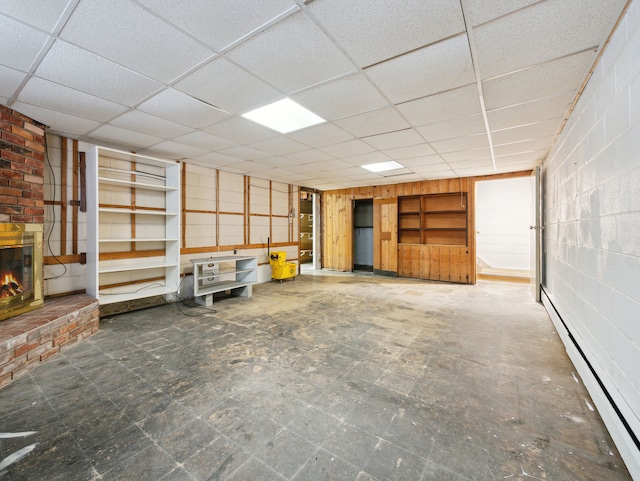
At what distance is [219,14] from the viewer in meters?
1.62

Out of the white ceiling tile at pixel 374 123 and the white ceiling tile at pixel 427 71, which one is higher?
the white ceiling tile at pixel 374 123

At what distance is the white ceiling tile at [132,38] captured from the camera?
161 cm

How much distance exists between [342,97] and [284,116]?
0.80 metres

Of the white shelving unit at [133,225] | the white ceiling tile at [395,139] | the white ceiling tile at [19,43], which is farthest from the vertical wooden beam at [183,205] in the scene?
the white ceiling tile at [395,139]

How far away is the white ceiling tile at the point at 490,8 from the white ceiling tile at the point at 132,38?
175 centimetres

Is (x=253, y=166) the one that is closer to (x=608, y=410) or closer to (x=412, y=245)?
(x=412, y=245)

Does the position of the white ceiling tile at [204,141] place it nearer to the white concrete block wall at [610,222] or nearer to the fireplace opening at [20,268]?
the fireplace opening at [20,268]

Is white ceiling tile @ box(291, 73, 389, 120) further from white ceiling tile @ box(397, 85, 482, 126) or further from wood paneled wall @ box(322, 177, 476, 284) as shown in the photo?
wood paneled wall @ box(322, 177, 476, 284)

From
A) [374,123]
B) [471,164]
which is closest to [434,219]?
[471,164]

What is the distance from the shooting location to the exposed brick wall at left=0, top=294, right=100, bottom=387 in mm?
2259

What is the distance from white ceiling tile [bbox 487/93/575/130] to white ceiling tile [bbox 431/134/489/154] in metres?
0.45

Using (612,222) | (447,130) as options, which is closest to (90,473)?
(612,222)

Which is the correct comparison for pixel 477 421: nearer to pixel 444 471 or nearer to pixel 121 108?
pixel 444 471

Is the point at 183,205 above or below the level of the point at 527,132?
below
